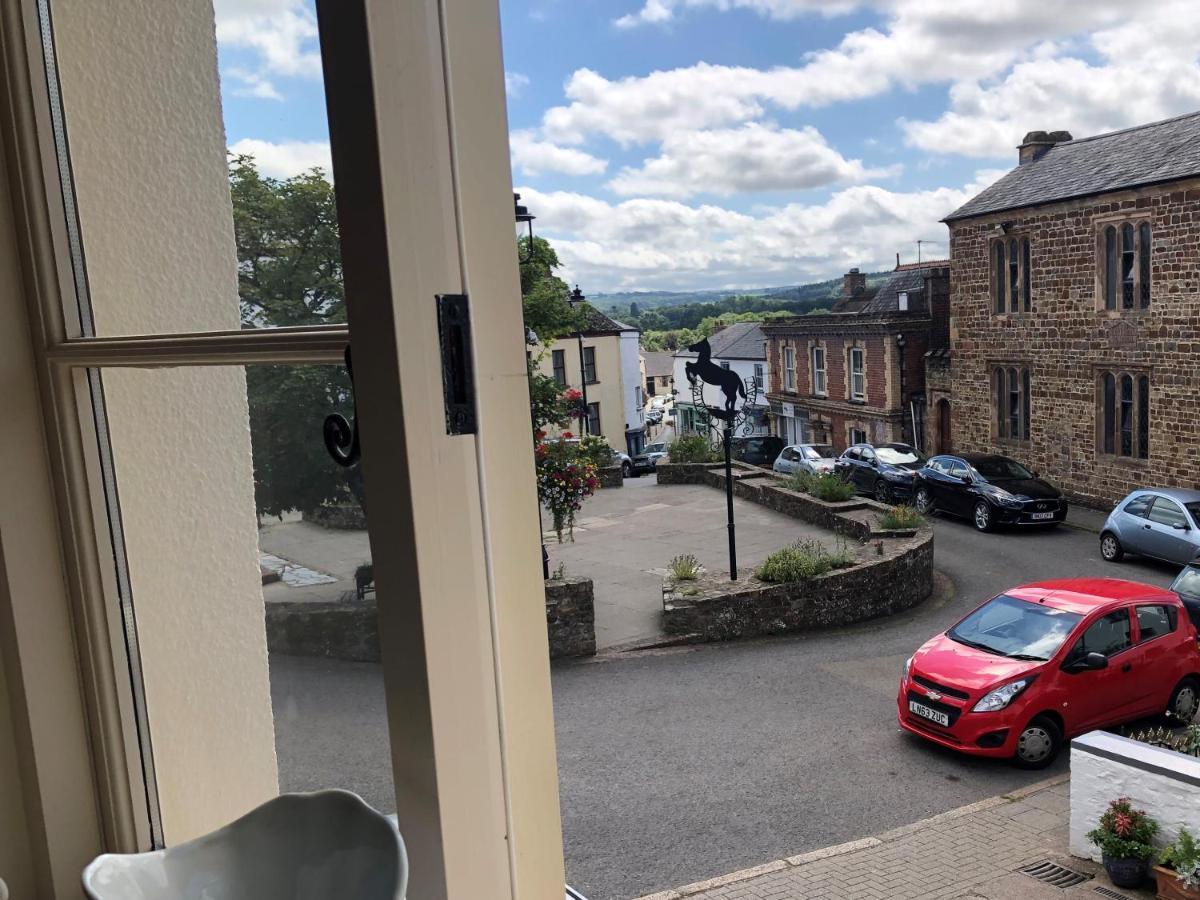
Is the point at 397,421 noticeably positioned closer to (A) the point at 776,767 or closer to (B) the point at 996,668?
(B) the point at 996,668

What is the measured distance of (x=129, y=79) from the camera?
0.54 m

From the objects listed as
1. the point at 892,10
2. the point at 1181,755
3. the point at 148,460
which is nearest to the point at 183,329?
the point at 148,460

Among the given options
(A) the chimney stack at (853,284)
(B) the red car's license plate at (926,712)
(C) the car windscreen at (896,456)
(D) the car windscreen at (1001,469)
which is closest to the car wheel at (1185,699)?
(B) the red car's license plate at (926,712)

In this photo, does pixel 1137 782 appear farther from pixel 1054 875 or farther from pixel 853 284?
pixel 853 284

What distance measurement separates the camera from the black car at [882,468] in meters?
7.26

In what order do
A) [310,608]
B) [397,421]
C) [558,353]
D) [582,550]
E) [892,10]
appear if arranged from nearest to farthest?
[397,421]
[310,608]
[582,550]
[558,353]
[892,10]

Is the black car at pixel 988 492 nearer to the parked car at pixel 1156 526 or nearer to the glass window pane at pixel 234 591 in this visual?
the parked car at pixel 1156 526

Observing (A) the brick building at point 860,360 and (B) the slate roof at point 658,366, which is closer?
(A) the brick building at point 860,360

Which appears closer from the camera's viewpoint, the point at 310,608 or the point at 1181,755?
the point at 310,608

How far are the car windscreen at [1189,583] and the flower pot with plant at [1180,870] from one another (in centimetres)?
187

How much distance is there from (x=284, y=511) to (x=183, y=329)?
0.14 metres

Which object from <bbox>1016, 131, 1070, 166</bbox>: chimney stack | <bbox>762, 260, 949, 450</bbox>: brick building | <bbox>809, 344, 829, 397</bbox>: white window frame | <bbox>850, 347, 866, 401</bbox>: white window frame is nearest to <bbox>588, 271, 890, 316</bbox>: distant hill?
<bbox>1016, 131, 1070, 166</bbox>: chimney stack

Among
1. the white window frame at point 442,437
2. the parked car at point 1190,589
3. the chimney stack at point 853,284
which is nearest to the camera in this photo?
the white window frame at point 442,437

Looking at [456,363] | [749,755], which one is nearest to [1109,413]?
[749,755]
